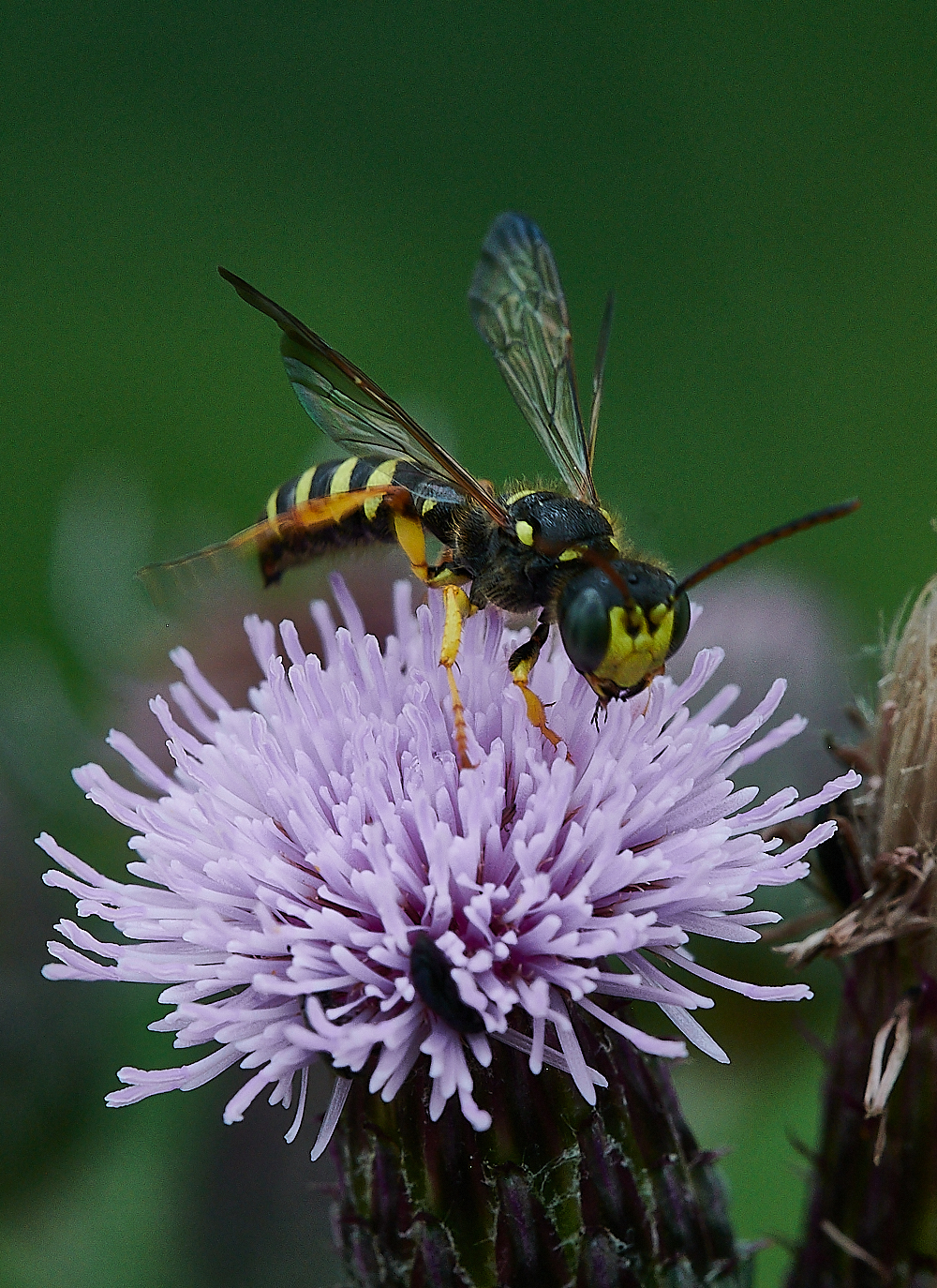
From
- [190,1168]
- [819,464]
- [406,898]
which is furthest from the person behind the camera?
[819,464]

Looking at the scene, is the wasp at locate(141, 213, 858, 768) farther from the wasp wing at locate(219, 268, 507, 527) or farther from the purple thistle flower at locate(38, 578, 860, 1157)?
the purple thistle flower at locate(38, 578, 860, 1157)

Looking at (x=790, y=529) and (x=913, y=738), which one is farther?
(x=913, y=738)

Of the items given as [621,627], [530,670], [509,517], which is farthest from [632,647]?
[509,517]

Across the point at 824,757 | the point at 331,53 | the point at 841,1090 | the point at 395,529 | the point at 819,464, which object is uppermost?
the point at 331,53

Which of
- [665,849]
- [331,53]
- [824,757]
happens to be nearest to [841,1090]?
[665,849]

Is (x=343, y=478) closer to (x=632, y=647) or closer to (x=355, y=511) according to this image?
(x=355, y=511)

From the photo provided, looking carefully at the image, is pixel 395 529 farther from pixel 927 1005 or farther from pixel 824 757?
pixel 824 757

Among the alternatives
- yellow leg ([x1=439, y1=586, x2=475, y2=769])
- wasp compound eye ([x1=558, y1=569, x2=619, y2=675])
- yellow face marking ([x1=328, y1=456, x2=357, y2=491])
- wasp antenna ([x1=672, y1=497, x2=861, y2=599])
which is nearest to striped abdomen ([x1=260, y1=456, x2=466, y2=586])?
yellow face marking ([x1=328, y1=456, x2=357, y2=491])

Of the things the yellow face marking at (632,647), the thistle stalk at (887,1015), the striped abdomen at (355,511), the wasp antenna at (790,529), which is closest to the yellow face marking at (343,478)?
the striped abdomen at (355,511)
